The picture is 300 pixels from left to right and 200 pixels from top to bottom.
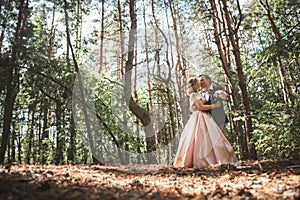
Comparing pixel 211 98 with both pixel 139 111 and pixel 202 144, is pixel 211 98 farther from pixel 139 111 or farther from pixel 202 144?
pixel 139 111

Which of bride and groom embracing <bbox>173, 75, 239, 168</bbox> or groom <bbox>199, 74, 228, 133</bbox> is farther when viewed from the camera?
groom <bbox>199, 74, 228, 133</bbox>

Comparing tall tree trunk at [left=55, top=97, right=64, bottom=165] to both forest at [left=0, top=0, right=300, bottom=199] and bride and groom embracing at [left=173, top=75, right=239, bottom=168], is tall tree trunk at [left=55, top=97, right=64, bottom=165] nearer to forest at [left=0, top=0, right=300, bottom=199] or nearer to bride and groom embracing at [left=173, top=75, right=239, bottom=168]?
forest at [left=0, top=0, right=300, bottom=199]

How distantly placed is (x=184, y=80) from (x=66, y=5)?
977cm

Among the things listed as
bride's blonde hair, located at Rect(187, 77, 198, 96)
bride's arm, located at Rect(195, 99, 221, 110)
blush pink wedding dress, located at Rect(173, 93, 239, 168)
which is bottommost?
blush pink wedding dress, located at Rect(173, 93, 239, 168)

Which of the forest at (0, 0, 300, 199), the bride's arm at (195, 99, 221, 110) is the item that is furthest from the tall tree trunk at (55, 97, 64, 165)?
the bride's arm at (195, 99, 221, 110)

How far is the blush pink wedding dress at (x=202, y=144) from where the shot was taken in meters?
5.47

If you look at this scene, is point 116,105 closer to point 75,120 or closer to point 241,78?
point 75,120

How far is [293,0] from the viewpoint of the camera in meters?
8.52

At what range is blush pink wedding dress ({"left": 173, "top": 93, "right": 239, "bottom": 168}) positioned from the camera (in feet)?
18.0

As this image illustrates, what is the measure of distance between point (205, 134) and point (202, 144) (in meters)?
0.22

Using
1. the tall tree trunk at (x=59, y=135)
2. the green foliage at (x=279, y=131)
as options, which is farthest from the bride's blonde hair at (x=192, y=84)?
the tall tree trunk at (x=59, y=135)

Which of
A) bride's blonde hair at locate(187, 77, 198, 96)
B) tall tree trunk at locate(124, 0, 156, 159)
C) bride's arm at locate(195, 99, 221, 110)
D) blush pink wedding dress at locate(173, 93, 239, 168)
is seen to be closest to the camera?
blush pink wedding dress at locate(173, 93, 239, 168)

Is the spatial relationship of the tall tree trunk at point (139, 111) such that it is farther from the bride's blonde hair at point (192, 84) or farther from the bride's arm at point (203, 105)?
the bride's arm at point (203, 105)

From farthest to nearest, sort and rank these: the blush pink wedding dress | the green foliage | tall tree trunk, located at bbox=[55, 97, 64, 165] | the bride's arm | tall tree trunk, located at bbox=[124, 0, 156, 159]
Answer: tall tree trunk, located at bbox=[55, 97, 64, 165] < tall tree trunk, located at bbox=[124, 0, 156, 159] < the bride's arm < the blush pink wedding dress < the green foliage
